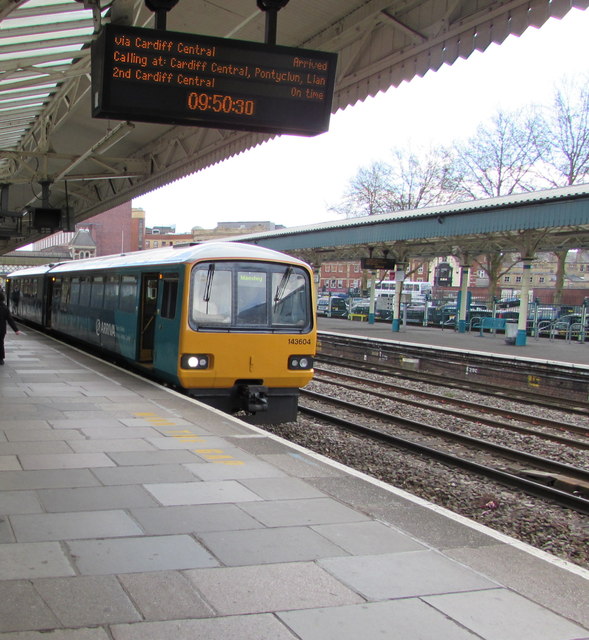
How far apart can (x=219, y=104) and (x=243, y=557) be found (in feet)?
13.1

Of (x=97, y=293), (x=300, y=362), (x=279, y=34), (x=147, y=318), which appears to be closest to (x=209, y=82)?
(x=279, y=34)

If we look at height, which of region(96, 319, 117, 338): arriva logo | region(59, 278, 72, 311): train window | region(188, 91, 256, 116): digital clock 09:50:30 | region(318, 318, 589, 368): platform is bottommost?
region(318, 318, 589, 368): platform

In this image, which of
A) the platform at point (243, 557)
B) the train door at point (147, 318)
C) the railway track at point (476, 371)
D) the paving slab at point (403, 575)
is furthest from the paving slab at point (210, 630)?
the railway track at point (476, 371)

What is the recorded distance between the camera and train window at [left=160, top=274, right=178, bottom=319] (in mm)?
9586

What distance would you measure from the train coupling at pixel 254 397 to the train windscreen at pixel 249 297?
850 millimetres

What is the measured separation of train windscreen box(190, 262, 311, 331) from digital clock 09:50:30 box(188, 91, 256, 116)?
361cm

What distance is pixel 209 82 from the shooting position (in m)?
5.83

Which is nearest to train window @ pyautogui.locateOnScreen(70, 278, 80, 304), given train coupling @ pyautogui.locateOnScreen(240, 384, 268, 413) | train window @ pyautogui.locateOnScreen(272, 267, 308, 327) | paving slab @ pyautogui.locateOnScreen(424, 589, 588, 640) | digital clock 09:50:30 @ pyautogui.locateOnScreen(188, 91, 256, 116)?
train window @ pyautogui.locateOnScreen(272, 267, 308, 327)

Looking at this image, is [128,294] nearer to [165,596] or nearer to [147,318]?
[147,318]

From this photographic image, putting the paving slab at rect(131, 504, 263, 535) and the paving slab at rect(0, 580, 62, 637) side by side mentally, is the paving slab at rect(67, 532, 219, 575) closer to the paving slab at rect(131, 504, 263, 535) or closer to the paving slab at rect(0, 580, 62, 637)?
the paving slab at rect(131, 504, 263, 535)

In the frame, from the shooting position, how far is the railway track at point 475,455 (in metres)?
7.28

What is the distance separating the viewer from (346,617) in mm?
3113

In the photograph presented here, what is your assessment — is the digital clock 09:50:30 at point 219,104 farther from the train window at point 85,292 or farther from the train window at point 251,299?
the train window at point 85,292

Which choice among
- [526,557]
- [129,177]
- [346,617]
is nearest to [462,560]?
[526,557]
